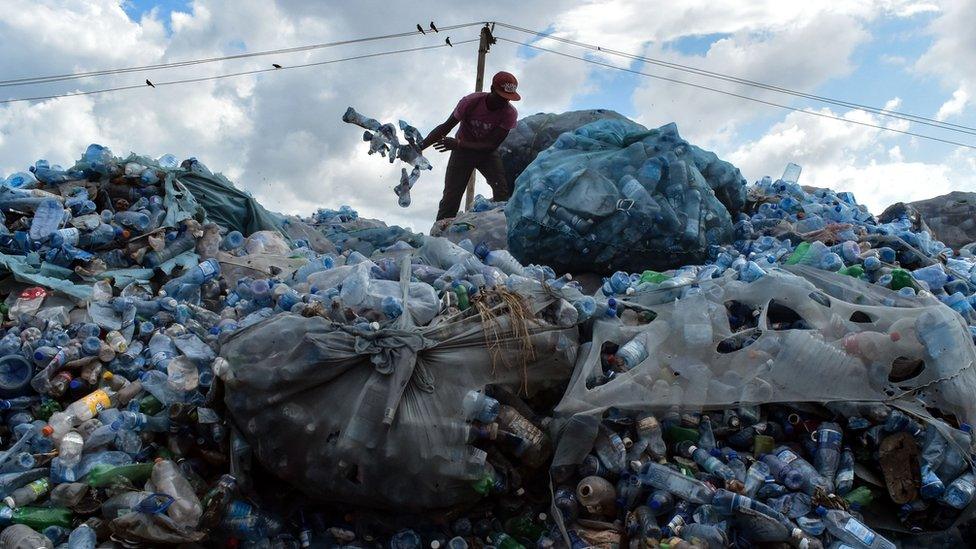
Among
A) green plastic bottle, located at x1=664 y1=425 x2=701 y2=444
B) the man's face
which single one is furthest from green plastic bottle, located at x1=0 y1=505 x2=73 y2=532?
the man's face

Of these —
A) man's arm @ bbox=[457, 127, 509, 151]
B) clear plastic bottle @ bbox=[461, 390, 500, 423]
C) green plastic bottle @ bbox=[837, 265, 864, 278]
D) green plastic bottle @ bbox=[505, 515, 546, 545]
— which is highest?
man's arm @ bbox=[457, 127, 509, 151]

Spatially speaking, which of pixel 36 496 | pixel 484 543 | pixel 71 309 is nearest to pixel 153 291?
pixel 71 309

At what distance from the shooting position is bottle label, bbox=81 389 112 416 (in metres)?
3.22

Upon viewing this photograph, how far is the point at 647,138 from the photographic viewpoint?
484 cm

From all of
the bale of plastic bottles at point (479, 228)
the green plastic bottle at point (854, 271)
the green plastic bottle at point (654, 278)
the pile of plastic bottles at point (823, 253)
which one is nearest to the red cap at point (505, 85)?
the bale of plastic bottles at point (479, 228)

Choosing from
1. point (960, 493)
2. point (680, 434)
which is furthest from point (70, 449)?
point (960, 493)

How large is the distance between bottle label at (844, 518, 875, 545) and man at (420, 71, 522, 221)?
450 centimetres

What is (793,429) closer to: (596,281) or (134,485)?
(596,281)

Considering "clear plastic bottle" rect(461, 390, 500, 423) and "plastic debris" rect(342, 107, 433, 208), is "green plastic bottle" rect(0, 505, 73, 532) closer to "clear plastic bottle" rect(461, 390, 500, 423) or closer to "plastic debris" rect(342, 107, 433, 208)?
"clear plastic bottle" rect(461, 390, 500, 423)

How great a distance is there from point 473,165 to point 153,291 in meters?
3.18

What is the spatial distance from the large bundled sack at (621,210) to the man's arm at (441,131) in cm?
193

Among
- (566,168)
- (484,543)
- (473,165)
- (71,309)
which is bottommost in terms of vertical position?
(484,543)

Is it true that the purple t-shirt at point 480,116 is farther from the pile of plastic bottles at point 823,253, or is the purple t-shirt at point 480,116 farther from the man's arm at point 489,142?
the pile of plastic bottles at point 823,253

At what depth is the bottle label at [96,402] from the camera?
10.6 ft
